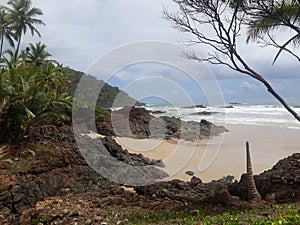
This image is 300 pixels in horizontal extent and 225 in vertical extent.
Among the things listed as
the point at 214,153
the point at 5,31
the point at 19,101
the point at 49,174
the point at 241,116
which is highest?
the point at 5,31

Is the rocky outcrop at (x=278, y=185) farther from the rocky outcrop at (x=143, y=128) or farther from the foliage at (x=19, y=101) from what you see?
the rocky outcrop at (x=143, y=128)

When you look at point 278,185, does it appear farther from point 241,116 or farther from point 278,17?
point 241,116

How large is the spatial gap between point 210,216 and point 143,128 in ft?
66.0

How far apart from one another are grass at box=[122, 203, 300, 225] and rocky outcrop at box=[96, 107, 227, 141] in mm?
15323

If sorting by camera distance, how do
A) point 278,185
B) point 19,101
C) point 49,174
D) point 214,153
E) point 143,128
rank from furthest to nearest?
1. point 143,128
2. point 214,153
3. point 19,101
4. point 49,174
5. point 278,185

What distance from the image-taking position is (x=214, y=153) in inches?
695

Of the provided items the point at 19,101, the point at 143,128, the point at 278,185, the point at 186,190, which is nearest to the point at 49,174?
the point at 186,190

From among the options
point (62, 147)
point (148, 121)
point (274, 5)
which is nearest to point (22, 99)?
point (62, 147)

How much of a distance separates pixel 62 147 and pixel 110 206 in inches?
259

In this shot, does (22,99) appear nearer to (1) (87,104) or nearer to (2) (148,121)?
(1) (87,104)

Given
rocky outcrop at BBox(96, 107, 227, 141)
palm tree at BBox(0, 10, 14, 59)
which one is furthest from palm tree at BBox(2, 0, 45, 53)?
rocky outcrop at BBox(96, 107, 227, 141)

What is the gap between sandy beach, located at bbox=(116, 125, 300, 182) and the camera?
1334 cm

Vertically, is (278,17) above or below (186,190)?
above

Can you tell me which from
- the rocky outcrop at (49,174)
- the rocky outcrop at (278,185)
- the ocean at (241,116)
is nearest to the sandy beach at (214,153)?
the rocky outcrop at (49,174)
